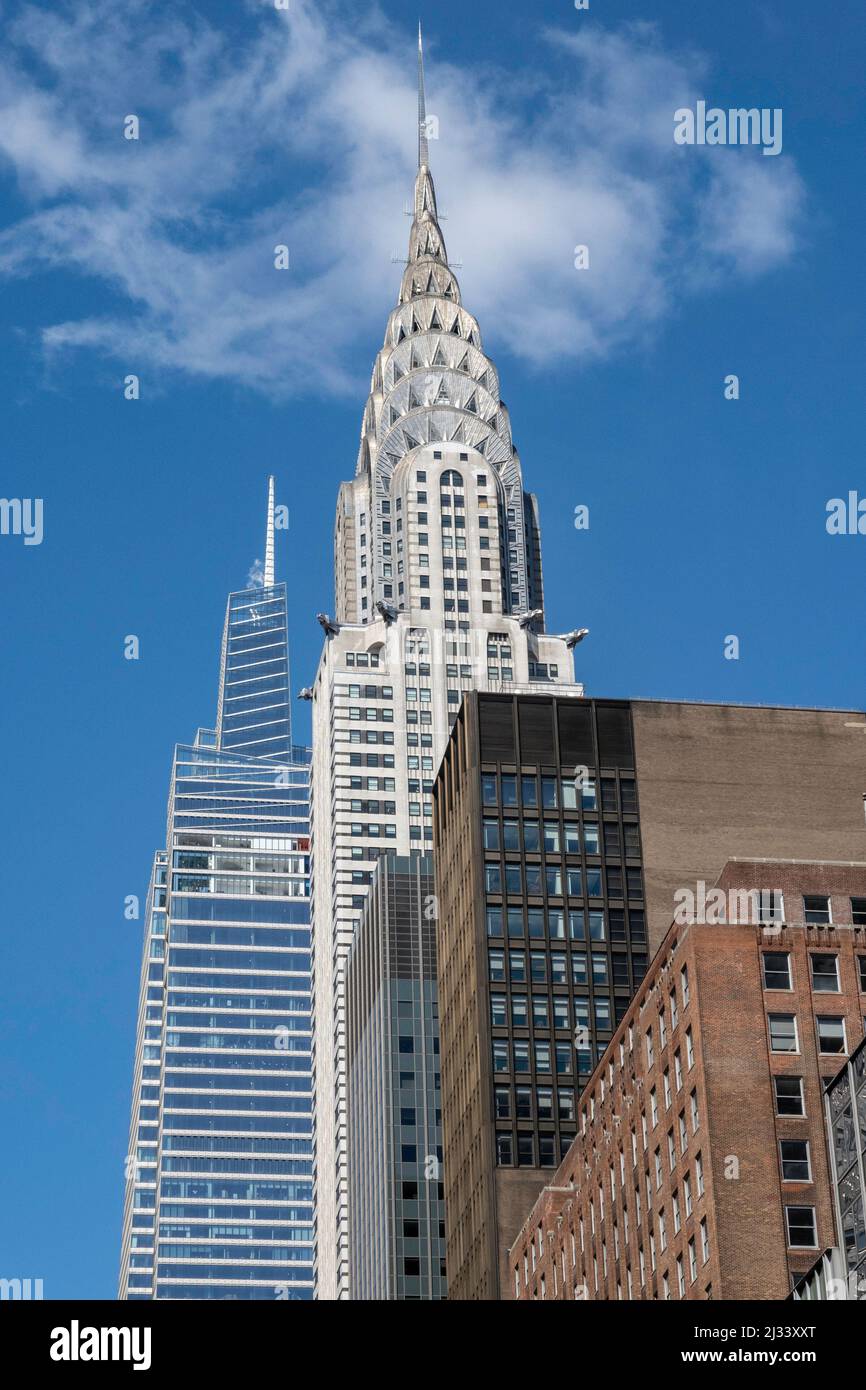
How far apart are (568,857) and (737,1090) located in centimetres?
4890

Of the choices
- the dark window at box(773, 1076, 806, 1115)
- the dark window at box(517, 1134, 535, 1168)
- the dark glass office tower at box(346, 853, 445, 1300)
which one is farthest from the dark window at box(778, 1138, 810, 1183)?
the dark glass office tower at box(346, 853, 445, 1300)

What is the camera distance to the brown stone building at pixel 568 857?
134 meters

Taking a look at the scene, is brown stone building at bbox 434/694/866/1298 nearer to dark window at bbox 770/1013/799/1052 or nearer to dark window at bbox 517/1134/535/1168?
dark window at bbox 517/1134/535/1168

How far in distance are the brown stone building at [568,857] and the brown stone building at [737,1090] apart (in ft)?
84.3

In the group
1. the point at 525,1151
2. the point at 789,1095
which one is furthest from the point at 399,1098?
the point at 789,1095

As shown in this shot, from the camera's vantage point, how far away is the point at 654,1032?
101125 mm

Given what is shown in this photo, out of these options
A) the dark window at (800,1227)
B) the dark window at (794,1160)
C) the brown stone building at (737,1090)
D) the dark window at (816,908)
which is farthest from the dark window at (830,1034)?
the dark window at (800,1227)

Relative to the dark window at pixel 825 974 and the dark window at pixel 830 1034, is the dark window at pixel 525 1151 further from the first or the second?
the dark window at pixel 830 1034

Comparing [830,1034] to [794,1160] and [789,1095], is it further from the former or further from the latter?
[794,1160]

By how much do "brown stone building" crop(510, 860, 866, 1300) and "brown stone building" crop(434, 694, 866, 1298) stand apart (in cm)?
2570
